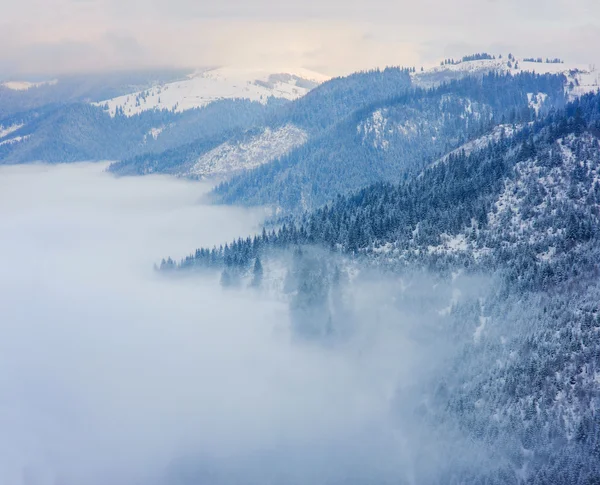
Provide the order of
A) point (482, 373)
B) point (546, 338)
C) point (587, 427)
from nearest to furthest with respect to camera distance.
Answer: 1. point (587, 427)
2. point (546, 338)
3. point (482, 373)

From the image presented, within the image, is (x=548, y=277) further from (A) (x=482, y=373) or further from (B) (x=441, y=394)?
(B) (x=441, y=394)

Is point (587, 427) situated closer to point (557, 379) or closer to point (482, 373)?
point (557, 379)

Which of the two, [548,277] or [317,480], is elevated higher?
[548,277]

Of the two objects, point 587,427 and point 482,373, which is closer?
Result: point 587,427

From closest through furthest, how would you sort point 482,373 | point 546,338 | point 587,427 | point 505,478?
point 587,427 < point 505,478 < point 546,338 < point 482,373

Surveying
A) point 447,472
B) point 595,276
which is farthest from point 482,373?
point 595,276

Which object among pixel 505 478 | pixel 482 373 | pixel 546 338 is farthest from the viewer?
pixel 482 373

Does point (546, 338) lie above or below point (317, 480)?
above

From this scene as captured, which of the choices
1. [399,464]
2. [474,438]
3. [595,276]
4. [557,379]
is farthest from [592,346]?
[399,464]

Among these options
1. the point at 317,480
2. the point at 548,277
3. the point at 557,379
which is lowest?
the point at 317,480
